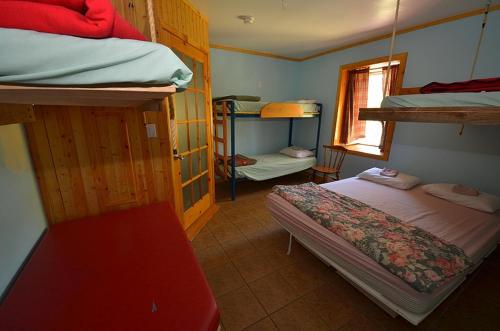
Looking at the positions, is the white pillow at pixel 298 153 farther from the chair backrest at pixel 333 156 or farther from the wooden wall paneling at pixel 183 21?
the wooden wall paneling at pixel 183 21

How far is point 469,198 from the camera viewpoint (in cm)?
205

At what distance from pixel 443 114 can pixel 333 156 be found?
2.45 m

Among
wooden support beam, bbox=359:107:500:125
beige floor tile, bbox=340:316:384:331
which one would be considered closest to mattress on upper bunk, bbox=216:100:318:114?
wooden support beam, bbox=359:107:500:125

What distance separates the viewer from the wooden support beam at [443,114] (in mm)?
1306

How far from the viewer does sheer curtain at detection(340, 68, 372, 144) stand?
349cm

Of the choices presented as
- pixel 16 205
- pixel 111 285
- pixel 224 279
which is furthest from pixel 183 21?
pixel 224 279

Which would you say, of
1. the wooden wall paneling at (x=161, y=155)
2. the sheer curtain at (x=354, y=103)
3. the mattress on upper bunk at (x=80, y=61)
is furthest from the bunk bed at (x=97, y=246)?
the sheer curtain at (x=354, y=103)

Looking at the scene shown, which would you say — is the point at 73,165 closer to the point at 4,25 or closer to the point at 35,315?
the point at 35,315

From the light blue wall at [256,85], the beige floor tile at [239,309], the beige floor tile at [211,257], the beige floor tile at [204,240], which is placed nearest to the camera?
the beige floor tile at [239,309]

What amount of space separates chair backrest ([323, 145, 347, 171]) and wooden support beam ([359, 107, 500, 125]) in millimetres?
1684

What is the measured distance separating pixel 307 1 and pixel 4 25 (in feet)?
7.96

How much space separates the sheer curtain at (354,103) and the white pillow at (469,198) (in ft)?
5.50

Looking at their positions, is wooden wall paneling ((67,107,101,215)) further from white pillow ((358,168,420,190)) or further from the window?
the window

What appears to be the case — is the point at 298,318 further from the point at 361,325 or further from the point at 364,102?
the point at 364,102
